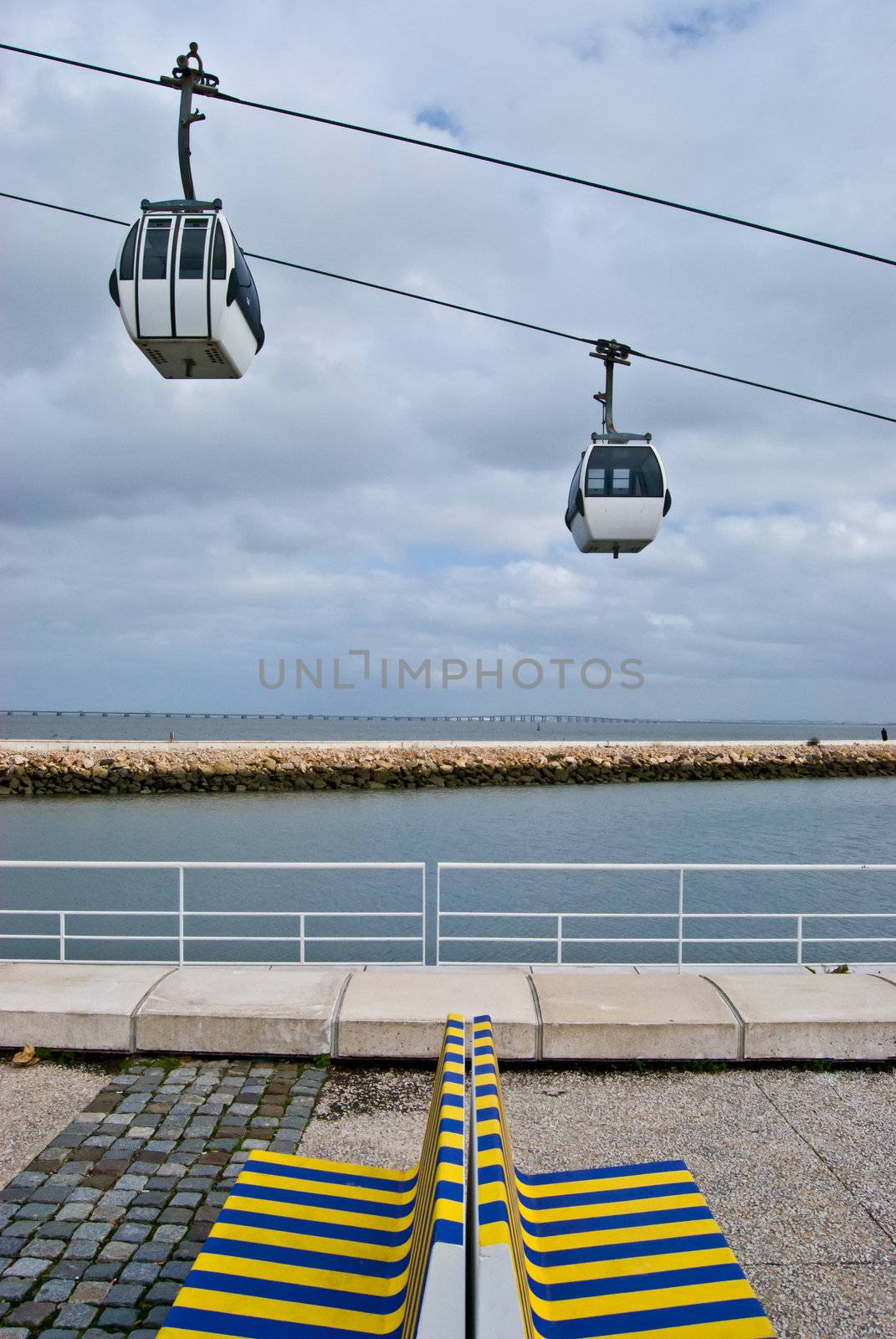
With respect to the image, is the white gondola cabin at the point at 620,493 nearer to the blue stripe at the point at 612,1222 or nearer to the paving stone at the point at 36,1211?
the blue stripe at the point at 612,1222

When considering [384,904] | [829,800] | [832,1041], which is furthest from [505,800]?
[832,1041]

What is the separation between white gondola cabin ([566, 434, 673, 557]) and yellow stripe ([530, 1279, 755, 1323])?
7.20 m

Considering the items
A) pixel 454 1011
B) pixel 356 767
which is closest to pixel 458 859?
pixel 454 1011

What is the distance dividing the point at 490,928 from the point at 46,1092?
645 inches

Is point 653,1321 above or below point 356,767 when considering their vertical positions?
above

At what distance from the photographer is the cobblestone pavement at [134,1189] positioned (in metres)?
3.42

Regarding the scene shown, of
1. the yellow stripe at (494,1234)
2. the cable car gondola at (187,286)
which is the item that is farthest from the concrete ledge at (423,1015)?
the cable car gondola at (187,286)

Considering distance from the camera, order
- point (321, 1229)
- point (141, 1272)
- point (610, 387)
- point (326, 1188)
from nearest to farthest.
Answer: point (321, 1229)
point (326, 1188)
point (141, 1272)
point (610, 387)

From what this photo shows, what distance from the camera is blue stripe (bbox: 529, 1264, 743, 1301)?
8.82 ft

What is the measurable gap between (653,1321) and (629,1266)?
0.24 m

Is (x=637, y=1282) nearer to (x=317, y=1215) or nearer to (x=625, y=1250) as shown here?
(x=625, y=1250)

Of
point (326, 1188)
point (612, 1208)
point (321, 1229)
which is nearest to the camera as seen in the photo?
point (321, 1229)

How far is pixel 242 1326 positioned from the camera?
258 centimetres

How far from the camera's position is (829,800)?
5456 cm
